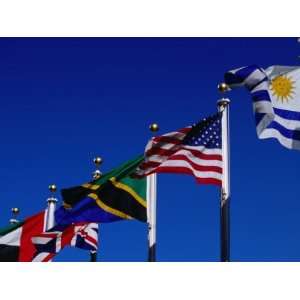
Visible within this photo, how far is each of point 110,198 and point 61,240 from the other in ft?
7.27

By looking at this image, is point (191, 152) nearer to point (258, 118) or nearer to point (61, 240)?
point (258, 118)

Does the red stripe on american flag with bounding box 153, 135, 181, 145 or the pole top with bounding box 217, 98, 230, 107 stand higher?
the pole top with bounding box 217, 98, 230, 107

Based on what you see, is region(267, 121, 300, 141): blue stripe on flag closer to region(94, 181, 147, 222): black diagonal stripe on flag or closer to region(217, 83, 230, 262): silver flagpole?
region(217, 83, 230, 262): silver flagpole

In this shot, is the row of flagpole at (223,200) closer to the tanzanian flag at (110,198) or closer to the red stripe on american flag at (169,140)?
the tanzanian flag at (110,198)

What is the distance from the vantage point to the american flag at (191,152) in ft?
39.4

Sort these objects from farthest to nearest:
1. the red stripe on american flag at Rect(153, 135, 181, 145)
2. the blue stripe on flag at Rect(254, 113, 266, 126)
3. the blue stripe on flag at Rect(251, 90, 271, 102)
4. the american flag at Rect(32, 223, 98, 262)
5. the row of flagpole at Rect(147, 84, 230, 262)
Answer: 1. the american flag at Rect(32, 223, 98, 262)
2. the red stripe on american flag at Rect(153, 135, 181, 145)
3. the row of flagpole at Rect(147, 84, 230, 262)
4. the blue stripe on flag at Rect(251, 90, 271, 102)
5. the blue stripe on flag at Rect(254, 113, 266, 126)

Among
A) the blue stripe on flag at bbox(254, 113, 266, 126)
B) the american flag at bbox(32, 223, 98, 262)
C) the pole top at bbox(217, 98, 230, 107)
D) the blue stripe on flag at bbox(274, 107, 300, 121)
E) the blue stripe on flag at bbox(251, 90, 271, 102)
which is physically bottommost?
the american flag at bbox(32, 223, 98, 262)

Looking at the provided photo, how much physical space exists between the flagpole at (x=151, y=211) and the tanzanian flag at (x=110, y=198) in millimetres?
114

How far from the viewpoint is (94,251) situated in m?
16.2

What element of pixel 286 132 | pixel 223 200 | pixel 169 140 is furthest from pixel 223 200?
pixel 286 132

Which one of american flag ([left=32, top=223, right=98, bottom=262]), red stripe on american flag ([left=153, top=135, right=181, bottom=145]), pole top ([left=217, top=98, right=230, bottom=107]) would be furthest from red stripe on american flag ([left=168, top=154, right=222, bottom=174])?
american flag ([left=32, top=223, right=98, bottom=262])

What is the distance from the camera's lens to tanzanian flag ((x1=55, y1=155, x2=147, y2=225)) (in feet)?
43.7

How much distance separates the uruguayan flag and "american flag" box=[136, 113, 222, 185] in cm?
172

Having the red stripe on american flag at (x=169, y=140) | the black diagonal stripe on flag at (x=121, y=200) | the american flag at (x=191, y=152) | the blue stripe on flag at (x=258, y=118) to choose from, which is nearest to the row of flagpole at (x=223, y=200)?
the american flag at (x=191, y=152)
